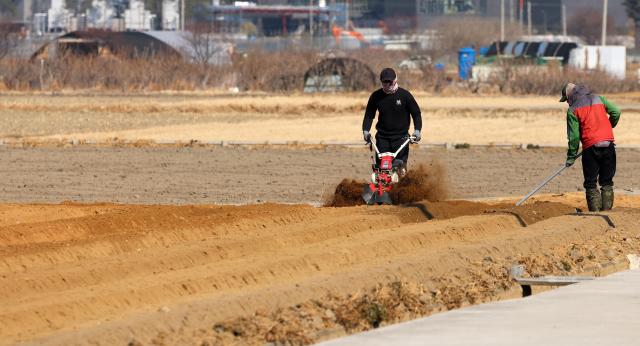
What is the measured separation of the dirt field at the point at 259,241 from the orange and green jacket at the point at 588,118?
954mm

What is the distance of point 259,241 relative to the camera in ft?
47.6

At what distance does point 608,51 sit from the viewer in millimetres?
82375

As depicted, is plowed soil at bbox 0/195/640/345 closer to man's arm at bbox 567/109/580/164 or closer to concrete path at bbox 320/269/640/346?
concrete path at bbox 320/269/640/346

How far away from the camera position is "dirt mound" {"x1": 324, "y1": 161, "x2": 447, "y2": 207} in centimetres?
1892

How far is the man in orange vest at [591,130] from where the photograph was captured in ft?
57.3

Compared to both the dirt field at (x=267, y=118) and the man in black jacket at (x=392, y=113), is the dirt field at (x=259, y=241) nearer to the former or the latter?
the man in black jacket at (x=392, y=113)

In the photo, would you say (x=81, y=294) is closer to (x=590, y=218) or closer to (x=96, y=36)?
(x=590, y=218)

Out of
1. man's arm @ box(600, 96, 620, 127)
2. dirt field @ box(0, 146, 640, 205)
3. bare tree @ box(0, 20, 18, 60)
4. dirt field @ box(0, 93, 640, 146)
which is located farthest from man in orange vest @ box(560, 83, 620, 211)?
bare tree @ box(0, 20, 18, 60)

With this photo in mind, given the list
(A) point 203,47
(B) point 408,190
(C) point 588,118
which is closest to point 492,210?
(B) point 408,190

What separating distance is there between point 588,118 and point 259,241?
503 centimetres

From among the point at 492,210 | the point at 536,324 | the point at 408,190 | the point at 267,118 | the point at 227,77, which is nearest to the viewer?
the point at 536,324

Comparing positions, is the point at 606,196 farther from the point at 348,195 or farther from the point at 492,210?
the point at 348,195

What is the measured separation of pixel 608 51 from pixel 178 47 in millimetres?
24867

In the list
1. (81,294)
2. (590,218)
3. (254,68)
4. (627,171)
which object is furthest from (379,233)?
(254,68)
